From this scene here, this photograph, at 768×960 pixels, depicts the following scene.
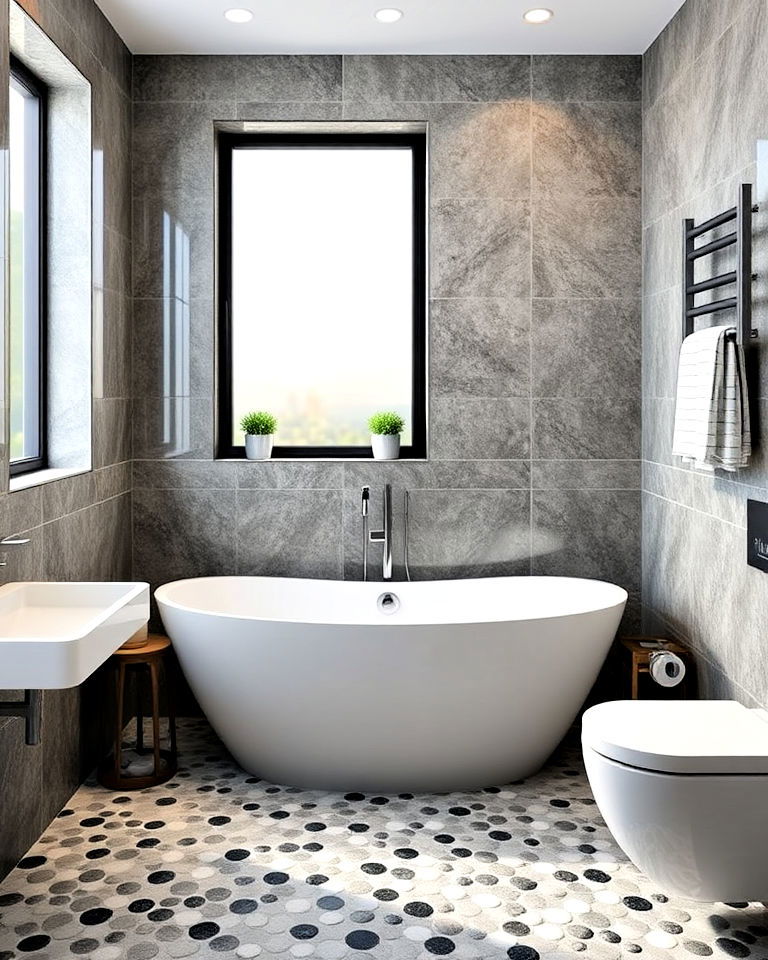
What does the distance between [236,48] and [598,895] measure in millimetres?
3531

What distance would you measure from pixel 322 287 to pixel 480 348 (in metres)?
0.78

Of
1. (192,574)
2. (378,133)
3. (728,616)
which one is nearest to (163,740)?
(192,574)

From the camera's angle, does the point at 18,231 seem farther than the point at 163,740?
No

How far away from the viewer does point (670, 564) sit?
401 cm

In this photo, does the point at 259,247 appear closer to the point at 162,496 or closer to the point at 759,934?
the point at 162,496

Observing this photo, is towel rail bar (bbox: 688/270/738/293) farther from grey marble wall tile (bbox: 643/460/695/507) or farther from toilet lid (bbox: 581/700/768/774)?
toilet lid (bbox: 581/700/768/774)

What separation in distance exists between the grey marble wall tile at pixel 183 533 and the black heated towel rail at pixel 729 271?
2083 mm

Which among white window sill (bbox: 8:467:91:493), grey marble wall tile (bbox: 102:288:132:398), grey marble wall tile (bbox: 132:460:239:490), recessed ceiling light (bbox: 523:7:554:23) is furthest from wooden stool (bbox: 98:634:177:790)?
recessed ceiling light (bbox: 523:7:554:23)

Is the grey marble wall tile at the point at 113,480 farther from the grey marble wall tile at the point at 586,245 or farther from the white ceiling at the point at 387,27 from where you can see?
the grey marble wall tile at the point at 586,245

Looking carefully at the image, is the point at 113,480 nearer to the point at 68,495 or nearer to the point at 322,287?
the point at 68,495

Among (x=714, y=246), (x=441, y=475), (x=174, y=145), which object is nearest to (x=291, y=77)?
(x=174, y=145)

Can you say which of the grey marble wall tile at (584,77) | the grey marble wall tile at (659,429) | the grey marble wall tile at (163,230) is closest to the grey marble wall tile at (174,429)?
the grey marble wall tile at (163,230)

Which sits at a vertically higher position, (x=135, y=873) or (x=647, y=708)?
(x=647, y=708)

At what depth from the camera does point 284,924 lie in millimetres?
2715
